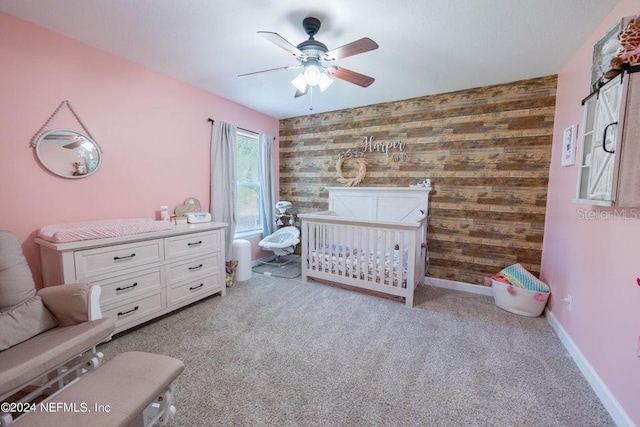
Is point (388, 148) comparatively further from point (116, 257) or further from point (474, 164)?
point (116, 257)

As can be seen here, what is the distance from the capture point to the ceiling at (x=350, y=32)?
66.9 inches

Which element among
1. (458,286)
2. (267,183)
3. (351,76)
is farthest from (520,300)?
(267,183)

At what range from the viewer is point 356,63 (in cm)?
247

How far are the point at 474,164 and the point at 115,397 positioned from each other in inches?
143

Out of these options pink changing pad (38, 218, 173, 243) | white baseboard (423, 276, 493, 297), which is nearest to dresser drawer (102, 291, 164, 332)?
pink changing pad (38, 218, 173, 243)

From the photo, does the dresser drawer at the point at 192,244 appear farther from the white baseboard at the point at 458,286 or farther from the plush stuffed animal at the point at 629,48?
the plush stuffed animal at the point at 629,48

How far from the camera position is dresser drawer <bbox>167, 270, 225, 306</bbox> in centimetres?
248

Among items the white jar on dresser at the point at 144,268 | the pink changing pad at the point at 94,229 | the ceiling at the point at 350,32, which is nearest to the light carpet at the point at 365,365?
the white jar on dresser at the point at 144,268

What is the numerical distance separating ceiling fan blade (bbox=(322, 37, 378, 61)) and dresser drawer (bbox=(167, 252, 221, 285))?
225 cm

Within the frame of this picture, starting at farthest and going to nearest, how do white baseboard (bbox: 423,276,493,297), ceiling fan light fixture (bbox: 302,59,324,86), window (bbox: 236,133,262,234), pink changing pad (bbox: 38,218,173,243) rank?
window (bbox: 236,133,262,234)
white baseboard (bbox: 423,276,493,297)
ceiling fan light fixture (bbox: 302,59,324,86)
pink changing pad (bbox: 38,218,173,243)

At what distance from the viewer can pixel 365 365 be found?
183 cm

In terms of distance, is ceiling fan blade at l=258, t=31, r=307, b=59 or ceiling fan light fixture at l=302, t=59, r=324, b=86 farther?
ceiling fan light fixture at l=302, t=59, r=324, b=86

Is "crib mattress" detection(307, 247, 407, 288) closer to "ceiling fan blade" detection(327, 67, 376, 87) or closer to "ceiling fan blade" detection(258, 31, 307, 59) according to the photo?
"ceiling fan blade" detection(327, 67, 376, 87)

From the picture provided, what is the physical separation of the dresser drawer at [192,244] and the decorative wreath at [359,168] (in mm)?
1979
